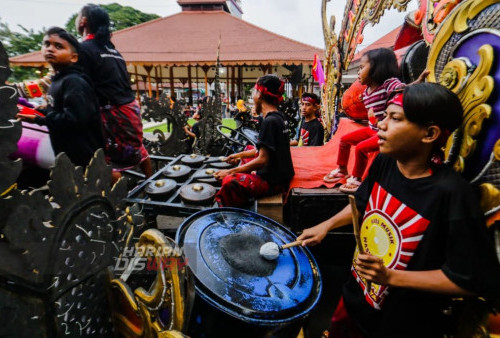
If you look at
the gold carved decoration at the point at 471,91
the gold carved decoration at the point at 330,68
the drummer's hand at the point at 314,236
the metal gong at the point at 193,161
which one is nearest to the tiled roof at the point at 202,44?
the gold carved decoration at the point at 330,68

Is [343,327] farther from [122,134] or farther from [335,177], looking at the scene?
[122,134]

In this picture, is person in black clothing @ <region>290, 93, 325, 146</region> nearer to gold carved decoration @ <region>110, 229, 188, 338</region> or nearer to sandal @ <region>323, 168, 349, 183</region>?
sandal @ <region>323, 168, 349, 183</region>

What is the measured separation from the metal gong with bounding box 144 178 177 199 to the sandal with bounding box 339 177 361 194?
1.66 metres

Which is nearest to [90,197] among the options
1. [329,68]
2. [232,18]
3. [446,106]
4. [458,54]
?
[446,106]

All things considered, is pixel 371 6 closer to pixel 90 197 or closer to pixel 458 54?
pixel 458 54

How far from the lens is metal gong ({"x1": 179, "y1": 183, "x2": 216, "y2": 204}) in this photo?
2428mm

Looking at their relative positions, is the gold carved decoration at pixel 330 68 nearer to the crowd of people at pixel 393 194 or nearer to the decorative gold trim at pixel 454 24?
the crowd of people at pixel 393 194

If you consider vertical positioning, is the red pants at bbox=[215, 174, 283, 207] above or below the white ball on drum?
below

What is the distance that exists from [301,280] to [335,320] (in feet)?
1.45

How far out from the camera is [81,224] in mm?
1020

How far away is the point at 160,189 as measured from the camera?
263 centimetres

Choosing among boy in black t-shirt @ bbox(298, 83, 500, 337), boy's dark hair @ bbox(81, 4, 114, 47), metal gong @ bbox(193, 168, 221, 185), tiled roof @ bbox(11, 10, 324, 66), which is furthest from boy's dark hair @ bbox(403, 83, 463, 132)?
tiled roof @ bbox(11, 10, 324, 66)

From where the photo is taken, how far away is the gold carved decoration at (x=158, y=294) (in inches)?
36.6

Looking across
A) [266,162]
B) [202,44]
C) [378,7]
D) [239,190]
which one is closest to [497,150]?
[266,162]
